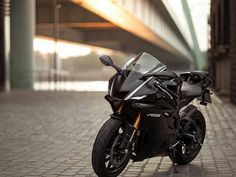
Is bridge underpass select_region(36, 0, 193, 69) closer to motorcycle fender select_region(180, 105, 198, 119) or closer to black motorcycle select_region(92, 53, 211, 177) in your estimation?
motorcycle fender select_region(180, 105, 198, 119)

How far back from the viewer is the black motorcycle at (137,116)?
5363 mm

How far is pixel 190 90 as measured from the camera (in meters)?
6.32

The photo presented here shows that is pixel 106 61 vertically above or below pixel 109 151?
above

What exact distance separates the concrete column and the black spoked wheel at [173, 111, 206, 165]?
1903 cm

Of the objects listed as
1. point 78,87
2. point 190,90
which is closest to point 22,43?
point 78,87

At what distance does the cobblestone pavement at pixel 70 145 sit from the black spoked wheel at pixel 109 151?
0.48m

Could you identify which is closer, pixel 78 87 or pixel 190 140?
pixel 190 140

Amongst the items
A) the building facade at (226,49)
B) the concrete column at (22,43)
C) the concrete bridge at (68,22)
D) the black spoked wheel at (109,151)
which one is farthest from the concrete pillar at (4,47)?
the black spoked wheel at (109,151)

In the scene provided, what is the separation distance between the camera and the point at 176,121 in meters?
6.11

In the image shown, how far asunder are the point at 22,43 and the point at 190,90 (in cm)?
1979

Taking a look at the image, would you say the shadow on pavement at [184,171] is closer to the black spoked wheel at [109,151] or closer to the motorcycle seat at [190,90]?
the black spoked wheel at [109,151]

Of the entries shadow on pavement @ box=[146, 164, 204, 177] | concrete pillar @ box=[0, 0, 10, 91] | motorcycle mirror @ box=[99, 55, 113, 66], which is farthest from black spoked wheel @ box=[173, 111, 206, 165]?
concrete pillar @ box=[0, 0, 10, 91]

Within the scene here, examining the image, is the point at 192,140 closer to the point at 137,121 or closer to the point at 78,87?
the point at 137,121

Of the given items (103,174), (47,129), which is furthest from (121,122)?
(47,129)
